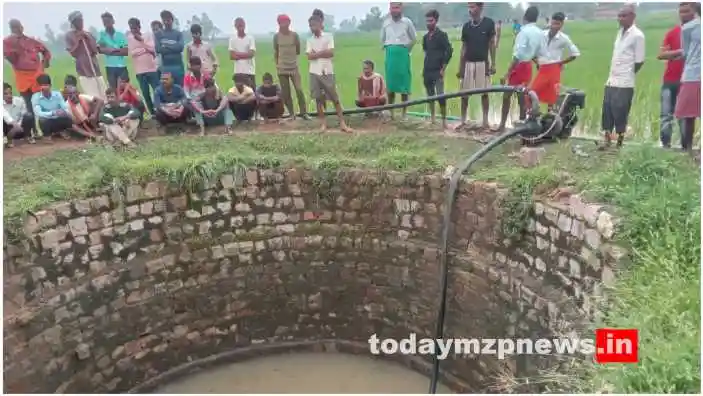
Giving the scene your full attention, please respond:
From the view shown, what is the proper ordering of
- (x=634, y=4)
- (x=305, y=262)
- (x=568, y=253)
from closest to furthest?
(x=568, y=253) < (x=634, y=4) < (x=305, y=262)

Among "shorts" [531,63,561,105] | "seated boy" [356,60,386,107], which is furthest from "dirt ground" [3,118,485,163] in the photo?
"shorts" [531,63,561,105]

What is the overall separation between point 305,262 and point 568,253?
9.11ft

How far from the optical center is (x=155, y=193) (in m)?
5.81

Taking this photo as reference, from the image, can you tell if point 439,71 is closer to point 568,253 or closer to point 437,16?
point 437,16

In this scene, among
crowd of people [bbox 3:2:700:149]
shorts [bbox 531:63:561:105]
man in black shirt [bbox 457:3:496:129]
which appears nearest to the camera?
crowd of people [bbox 3:2:700:149]

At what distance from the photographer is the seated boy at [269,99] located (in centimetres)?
791

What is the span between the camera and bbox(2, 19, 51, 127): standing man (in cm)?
711

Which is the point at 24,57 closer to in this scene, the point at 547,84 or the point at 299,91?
the point at 299,91

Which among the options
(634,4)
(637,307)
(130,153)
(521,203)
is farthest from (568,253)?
(130,153)

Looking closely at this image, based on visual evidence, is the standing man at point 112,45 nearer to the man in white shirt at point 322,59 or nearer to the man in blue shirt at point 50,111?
the man in blue shirt at point 50,111

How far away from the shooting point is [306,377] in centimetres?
626

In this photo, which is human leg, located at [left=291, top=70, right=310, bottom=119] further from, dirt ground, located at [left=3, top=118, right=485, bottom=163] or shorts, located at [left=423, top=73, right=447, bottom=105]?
shorts, located at [left=423, top=73, right=447, bottom=105]

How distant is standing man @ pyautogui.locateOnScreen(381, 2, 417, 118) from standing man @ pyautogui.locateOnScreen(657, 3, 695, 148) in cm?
280

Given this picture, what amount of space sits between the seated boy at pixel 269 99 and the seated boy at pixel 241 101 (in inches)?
5.0
